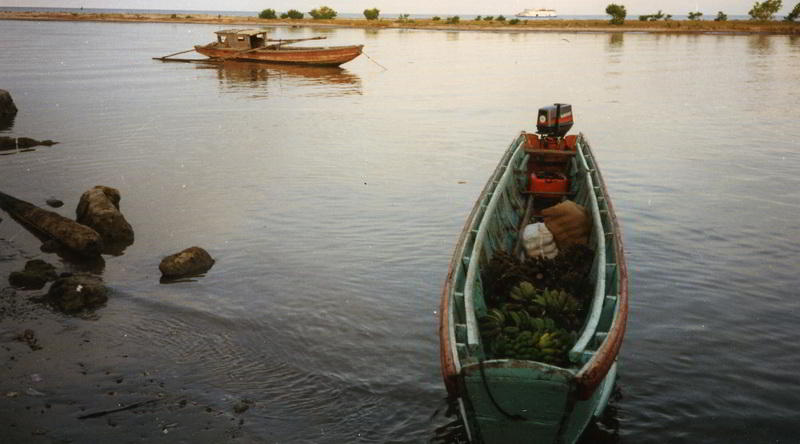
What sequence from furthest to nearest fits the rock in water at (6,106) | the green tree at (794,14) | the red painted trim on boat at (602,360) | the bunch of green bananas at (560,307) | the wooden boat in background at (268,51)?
the green tree at (794,14), the wooden boat in background at (268,51), the rock in water at (6,106), the bunch of green bananas at (560,307), the red painted trim on boat at (602,360)

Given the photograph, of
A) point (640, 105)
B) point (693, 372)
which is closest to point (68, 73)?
point (640, 105)

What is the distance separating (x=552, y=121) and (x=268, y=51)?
38.7 metres

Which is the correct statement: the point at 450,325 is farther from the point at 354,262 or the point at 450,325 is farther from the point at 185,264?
the point at 185,264

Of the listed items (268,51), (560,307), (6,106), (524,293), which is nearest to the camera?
(560,307)

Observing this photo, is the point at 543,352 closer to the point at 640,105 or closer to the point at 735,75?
the point at 640,105

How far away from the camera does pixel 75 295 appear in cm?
1071

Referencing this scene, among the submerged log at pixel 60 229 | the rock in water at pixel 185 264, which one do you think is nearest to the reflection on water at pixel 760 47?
the rock in water at pixel 185 264

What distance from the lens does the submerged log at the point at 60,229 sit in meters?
13.1

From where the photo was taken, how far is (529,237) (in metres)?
10.8

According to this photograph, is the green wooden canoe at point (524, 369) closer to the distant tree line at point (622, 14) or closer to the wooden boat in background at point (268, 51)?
the wooden boat in background at point (268, 51)

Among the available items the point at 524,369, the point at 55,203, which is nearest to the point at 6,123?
the point at 55,203

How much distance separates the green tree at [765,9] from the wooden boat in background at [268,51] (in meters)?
90.3

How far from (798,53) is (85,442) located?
67.6m

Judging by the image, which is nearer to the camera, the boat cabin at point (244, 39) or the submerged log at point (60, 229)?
the submerged log at point (60, 229)
